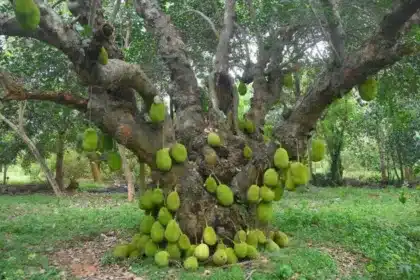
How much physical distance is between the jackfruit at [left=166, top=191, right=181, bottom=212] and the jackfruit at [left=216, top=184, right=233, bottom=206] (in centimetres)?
42

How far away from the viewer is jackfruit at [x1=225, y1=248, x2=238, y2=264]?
14.6 feet

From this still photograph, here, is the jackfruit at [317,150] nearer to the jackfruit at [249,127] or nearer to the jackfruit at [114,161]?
the jackfruit at [249,127]

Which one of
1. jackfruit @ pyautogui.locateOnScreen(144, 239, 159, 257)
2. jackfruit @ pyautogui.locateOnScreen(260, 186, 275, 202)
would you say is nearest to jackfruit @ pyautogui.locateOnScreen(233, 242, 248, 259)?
jackfruit @ pyautogui.locateOnScreen(260, 186, 275, 202)

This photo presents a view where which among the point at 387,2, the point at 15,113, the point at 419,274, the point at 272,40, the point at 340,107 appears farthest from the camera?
the point at 340,107

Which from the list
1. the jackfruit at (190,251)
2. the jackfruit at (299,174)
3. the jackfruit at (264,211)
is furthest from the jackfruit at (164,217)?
the jackfruit at (299,174)

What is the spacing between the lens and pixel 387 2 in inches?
187

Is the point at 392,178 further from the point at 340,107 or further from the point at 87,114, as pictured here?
the point at 87,114

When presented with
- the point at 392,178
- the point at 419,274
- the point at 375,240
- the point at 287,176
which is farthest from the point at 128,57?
the point at 392,178

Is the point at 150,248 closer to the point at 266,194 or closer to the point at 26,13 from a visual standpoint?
the point at 266,194

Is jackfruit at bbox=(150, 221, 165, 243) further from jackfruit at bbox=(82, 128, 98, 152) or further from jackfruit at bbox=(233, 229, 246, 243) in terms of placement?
jackfruit at bbox=(82, 128, 98, 152)

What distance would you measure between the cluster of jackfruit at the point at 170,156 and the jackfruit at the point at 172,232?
52 cm

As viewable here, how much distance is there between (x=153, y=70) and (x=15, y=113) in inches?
320

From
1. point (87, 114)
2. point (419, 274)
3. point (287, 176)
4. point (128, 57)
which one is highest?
point (128, 57)

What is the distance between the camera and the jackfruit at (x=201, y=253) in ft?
14.3
